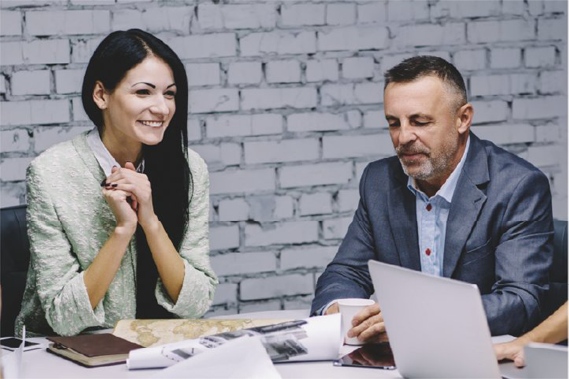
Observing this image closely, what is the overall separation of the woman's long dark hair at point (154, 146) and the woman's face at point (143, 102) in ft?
0.07

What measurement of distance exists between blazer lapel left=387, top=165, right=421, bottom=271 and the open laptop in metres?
0.73

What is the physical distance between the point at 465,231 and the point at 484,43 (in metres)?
1.28

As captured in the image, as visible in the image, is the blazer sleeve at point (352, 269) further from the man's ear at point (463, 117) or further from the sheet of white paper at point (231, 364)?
the sheet of white paper at point (231, 364)

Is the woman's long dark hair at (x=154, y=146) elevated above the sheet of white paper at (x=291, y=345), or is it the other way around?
the woman's long dark hair at (x=154, y=146)

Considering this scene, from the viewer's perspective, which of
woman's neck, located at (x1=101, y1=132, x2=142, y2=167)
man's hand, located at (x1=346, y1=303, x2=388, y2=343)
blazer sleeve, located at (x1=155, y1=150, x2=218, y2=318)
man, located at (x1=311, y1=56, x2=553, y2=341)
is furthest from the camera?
woman's neck, located at (x1=101, y1=132, x2=142, y2=167)

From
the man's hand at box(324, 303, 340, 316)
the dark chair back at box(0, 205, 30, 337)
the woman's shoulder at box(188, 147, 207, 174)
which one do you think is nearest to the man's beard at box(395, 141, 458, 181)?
the man's hand at box(324, 303, 340, 316)

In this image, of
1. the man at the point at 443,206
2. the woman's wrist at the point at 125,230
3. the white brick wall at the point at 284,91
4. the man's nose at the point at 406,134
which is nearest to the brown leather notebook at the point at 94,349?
the woman's wrist at the point at 125,230

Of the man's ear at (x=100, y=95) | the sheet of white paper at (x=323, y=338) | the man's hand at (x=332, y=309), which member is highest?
the man's ear at (x=100, y=95)

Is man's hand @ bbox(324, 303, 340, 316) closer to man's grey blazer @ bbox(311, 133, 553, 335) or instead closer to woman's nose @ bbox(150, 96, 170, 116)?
man's grey blazer @ bbox(311, 133, 553, 335)

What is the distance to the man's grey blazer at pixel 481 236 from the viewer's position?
2.03 metres

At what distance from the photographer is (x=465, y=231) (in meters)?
2.15

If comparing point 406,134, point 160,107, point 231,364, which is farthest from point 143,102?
point 231,364

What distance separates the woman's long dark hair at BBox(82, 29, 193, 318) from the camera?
7.40 feet

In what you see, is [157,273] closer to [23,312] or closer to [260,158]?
[23,312]
